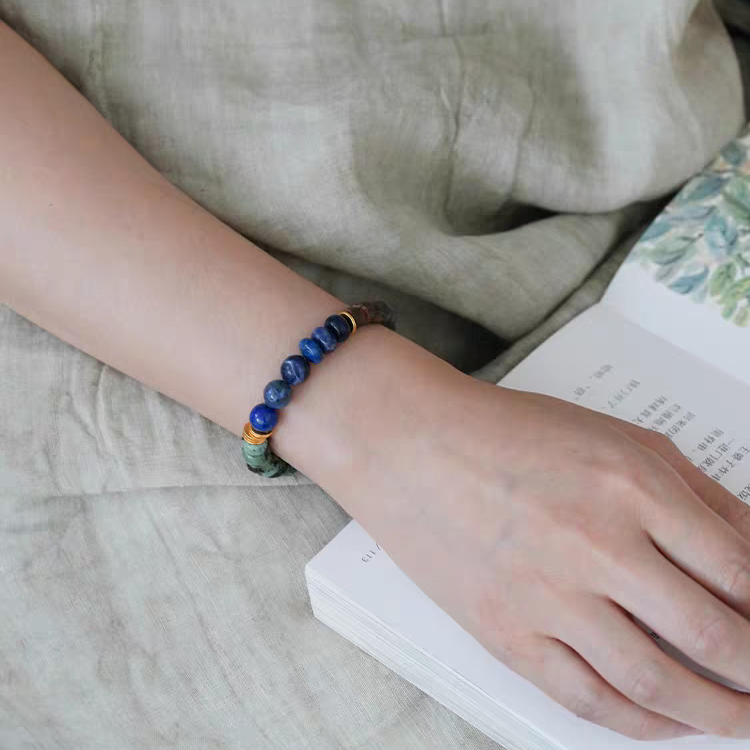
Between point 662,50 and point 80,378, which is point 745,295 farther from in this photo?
point 80,378

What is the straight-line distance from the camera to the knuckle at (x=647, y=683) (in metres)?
0.38

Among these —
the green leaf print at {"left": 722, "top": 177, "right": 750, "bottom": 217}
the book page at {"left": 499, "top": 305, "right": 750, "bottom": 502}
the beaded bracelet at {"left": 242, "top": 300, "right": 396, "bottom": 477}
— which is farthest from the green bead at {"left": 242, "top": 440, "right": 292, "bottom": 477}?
the green leaf print at {"left": 722, "top": 177, "right": 750, "bottom": 217}

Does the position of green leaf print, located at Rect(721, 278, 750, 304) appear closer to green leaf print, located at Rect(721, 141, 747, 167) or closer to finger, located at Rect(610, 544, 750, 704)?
green leaf print, located at Rect(721, 141, 747, 167)

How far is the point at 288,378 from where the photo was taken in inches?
18.4

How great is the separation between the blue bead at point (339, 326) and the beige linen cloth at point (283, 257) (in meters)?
0.10

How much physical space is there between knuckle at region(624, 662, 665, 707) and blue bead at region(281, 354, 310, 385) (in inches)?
9.1

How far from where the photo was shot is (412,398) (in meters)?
0.46

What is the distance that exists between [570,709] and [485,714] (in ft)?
0.19

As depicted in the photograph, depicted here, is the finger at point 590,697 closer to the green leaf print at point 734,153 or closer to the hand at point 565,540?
the hand at point 565,540

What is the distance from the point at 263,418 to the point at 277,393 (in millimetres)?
17

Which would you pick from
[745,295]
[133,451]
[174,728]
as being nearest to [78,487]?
[133,451]

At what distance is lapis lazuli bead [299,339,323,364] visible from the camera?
0.47 m

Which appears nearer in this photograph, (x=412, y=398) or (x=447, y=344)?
(x=412, y=398)

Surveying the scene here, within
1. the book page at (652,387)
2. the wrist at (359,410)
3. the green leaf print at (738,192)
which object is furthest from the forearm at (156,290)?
the green leaf print at (738,192)
